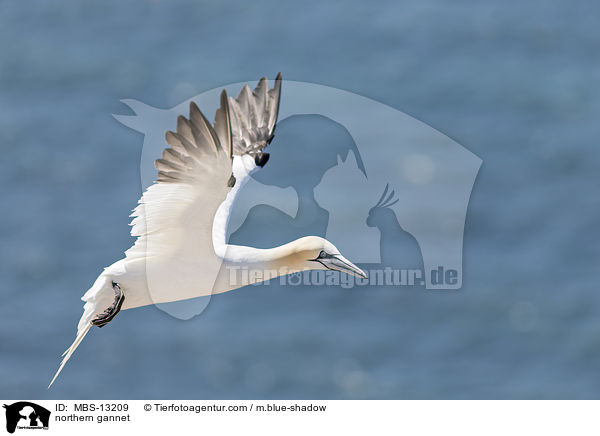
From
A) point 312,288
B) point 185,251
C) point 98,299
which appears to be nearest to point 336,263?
point 185,251

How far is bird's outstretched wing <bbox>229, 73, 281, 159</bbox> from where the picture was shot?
13.5 meters

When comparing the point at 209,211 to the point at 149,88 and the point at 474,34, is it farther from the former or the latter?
the point at 474,34

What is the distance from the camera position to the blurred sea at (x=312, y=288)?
914 inches

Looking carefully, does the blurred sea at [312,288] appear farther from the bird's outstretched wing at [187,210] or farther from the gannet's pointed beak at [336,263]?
the bird's outstretched wing at [187,210]

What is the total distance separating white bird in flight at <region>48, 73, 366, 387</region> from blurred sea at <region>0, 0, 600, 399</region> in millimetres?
11082

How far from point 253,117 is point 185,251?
2438 mm

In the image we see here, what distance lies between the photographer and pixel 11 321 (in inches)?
926

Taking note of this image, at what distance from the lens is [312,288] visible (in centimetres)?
2369
